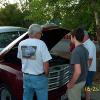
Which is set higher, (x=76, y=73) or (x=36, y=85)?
(x=76, y=73)

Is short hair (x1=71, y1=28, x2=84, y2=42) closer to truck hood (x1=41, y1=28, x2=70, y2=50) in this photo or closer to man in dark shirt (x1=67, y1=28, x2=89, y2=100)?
man in dark shirt (x1=67, y1=28, x2=89, y2=100)

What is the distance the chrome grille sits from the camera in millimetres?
7665

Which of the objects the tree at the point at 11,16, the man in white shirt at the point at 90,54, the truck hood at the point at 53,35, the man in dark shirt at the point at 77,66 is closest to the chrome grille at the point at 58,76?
the man in white shirt at the point at 90,54

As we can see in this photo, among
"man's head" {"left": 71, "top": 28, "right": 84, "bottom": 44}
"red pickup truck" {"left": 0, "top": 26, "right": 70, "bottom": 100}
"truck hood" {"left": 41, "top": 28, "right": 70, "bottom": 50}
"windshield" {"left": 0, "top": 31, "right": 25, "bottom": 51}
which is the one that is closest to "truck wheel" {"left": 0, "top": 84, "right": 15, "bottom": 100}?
"red pickup truck" {"left": 0, "top": 26, "right": 70, "bottom": 100}

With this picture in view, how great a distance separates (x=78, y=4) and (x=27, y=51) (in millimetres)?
6019

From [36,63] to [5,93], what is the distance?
1.54 meters

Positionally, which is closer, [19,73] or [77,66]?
[77,66]

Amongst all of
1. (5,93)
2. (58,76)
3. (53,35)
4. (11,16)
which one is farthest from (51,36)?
(11,16)

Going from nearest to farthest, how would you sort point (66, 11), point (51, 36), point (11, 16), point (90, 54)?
point (90, 54)
point (51, 36)
point (66, 11)
point (11, 16)

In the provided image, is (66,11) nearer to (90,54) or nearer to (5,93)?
(90,54)

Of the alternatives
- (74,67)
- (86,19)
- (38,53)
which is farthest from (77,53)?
(86,19)

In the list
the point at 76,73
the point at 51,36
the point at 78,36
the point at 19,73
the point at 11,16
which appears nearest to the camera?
the point at 76,73

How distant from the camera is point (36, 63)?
21.8 ft

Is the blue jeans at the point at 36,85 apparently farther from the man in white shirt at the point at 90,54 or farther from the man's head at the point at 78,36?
the man in white shirt at the point at 90,54
